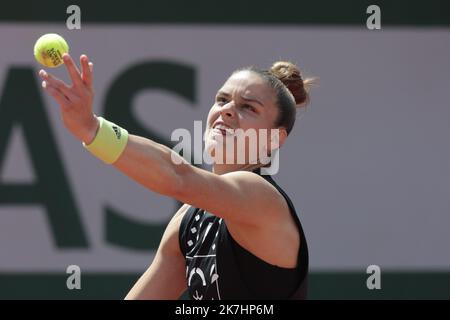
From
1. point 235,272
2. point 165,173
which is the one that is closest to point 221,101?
point 235,272

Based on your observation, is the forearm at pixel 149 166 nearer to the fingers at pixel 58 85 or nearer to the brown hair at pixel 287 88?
the fingers at pixel 58 85

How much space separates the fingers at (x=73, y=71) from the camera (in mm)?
2920

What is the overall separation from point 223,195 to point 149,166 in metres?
0.30

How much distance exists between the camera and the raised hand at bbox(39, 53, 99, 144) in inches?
115

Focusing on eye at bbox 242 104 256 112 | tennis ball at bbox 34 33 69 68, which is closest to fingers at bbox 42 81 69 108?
tennis ball at bbox 34 33 69 68

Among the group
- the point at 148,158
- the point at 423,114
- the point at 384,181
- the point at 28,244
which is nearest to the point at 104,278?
the point at 28,244

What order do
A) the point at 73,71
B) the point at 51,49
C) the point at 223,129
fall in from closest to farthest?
1. the point at 73,71
2. the point at 51,49
3. the point at 223,129

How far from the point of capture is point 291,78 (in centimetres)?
395

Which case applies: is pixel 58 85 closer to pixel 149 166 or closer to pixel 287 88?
pixel 149 166

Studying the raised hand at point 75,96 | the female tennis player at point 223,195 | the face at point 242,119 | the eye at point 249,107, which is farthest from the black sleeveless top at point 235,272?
the raised hand at point 75,96

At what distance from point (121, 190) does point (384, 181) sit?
166 centimetres

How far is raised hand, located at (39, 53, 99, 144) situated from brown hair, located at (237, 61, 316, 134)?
39.3 inches

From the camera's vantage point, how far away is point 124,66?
21.8ft
